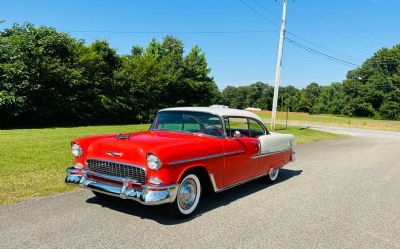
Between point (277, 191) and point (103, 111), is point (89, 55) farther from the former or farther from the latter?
point (277, 191)

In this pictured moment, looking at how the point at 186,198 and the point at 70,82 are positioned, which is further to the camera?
the point at 70,82

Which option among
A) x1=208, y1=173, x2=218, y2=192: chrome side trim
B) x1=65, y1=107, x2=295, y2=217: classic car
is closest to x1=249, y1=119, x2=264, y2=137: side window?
x1=65, y1=107, x2=295, y2=217: classic car

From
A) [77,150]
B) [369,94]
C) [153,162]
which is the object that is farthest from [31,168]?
[369,94]

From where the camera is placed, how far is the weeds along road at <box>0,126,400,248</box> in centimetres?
416

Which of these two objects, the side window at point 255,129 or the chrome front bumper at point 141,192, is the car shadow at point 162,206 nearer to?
the chrome front bumper at point 141,192

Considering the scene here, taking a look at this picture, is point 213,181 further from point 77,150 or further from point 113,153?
point 77,150

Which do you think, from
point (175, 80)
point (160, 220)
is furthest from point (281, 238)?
point (175, 80)

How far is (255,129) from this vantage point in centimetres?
714

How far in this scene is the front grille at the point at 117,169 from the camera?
468 centimetres

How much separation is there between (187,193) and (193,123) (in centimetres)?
136

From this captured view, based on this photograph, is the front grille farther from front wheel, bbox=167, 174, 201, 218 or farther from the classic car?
front wheel, bbox=167, 174, 201, 218

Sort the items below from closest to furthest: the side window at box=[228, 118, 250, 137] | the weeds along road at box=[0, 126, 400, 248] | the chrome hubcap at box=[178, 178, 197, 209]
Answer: the weeds along road at box=[0, 126, 400, 248] → the chrome hubcap at box=[178, 178, 197, 209] → the side window at box=[228, 118, 250, 137]

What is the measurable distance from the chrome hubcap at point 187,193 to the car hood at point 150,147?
17.3 inches

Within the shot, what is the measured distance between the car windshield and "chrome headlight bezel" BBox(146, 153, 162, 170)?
143cm
